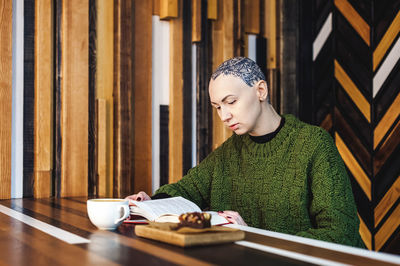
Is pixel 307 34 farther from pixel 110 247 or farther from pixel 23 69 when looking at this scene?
pixel 110 247

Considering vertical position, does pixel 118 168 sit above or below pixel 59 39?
below

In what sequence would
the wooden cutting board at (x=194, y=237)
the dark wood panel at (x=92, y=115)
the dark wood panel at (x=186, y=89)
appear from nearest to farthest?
1. the wooden cutting board at (x=194, y=237)
2. the dark wood panel at (x=92, y=115)
3. the dark wood panel at (x=186, y=89)

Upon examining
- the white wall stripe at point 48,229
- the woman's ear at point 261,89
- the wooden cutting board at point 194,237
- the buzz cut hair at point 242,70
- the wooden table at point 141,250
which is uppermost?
the buzz cut hair at point 242,70

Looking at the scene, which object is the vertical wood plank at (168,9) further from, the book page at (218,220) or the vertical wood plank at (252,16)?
the book page at (218,220)

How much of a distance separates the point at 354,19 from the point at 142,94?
4.28ft

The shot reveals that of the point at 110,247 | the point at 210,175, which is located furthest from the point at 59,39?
the point at 110,247

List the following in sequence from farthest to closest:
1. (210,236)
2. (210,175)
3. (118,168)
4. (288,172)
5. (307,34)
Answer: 1. (307,34)
2. (118,168)
3. (210,175)
4. (288,172)
5. (210,236)

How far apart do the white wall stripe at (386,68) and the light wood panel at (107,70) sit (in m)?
1.45

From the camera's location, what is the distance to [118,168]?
234 centimetres

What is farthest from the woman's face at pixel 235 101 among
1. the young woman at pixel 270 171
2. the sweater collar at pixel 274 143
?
the sweater collar at pixel 274 143

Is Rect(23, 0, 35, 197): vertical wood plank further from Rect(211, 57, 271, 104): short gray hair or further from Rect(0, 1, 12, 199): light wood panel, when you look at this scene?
Rect(211, 57, 271, 104): short gray hair

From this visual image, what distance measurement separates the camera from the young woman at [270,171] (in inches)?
57.5

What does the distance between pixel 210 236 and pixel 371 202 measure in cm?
184

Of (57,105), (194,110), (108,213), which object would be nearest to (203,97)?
(194,110)
